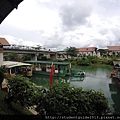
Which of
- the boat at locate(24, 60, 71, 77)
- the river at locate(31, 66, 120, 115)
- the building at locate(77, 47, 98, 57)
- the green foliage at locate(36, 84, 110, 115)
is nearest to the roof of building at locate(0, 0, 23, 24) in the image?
the green foliage at locate(36, 84, 110, 115)

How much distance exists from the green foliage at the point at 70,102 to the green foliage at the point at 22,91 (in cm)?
95

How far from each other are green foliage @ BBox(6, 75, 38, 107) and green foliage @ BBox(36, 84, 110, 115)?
0.95 metres

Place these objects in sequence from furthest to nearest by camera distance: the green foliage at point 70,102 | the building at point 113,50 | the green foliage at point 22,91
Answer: the building at point 113,50, the green foliage at point 22,91, the green foliage at point 70,102

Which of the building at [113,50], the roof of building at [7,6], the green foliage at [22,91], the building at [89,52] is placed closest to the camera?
the roof of building at [7,6]

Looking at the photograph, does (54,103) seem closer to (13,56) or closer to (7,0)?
(7,0)

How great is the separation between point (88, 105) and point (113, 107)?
5.28 metres

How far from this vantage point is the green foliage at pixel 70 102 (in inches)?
168

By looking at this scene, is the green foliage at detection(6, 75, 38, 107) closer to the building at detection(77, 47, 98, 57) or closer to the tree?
the tree

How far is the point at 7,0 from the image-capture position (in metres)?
3.30

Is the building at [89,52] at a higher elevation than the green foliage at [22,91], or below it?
higher

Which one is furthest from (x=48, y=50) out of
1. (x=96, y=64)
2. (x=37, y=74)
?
(x=37, y=74)

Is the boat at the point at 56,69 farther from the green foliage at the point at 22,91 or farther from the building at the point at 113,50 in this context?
the building at the point at 113,50

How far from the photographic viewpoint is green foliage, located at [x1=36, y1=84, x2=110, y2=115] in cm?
426

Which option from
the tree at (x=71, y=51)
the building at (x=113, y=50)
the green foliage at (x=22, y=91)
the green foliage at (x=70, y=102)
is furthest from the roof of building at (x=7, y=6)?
the building at (x=113, y=50)
